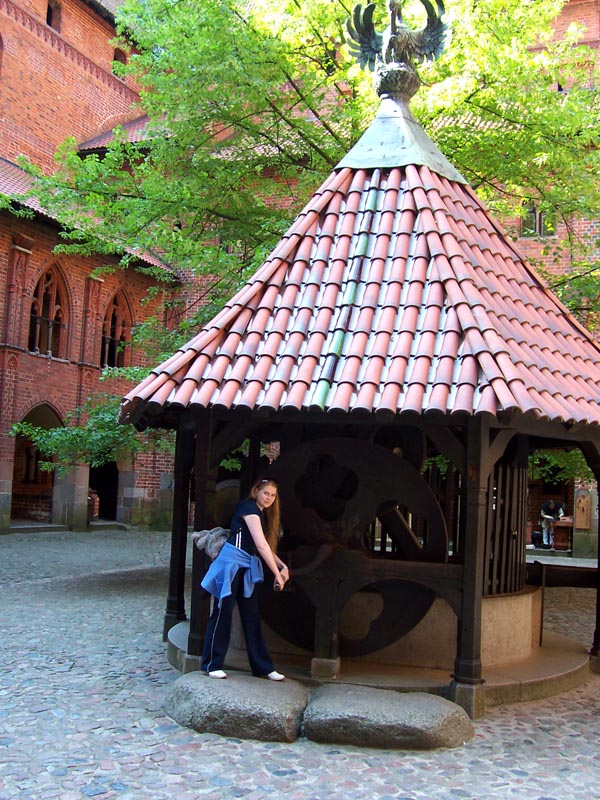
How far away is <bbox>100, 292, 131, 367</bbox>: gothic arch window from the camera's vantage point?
23.2 m

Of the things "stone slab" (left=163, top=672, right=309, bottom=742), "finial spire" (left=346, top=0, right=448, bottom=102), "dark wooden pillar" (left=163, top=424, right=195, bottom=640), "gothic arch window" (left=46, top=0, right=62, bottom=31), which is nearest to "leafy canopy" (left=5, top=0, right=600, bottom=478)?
"finial spire" (left=346, top=0, right=448, bottom=102)

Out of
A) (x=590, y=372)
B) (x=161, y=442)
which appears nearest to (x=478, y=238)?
(x=590, y=372)

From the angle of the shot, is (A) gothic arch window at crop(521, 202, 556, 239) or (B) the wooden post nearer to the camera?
(B) the wooden post

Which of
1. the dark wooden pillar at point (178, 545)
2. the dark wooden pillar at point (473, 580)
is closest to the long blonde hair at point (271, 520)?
the dark wooden pillar at point (473, 580)

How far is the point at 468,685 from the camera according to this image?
5422 mm

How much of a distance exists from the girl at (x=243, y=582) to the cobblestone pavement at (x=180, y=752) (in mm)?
577

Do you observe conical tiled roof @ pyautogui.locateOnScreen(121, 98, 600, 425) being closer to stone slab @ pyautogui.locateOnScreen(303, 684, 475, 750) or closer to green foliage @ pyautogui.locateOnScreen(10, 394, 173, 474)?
stone slab @ pyautogui.locateOnScreen(303, 684, 475, 750)

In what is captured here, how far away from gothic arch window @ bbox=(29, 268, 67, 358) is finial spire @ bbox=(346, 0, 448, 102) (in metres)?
14.7

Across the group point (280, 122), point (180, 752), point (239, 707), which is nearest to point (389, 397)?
point (239, 707)

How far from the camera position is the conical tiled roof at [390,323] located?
5.23m

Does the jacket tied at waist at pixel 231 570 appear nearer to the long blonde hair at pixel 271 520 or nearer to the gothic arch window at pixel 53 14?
the long blonde hair at pixel 271 520

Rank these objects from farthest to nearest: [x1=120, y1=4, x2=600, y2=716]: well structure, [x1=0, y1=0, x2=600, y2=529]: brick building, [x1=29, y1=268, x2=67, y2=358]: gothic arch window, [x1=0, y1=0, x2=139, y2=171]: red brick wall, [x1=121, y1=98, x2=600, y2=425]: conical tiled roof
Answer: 1. [x1=0, y1=0, x2=139, y2=171]: red brick wall
2. [x1=29, y1=268, x2=67, y2=358]: gothic arch window
3. [x1=0, y1=0, x2=600, y2=529]: brick building
4. [x1=120, y1=4, x2=600, y2=716]: well structure
5. [x1=121, y1=98, x2=600, y2=425]: conical tiled roof

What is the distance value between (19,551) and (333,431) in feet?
35.2

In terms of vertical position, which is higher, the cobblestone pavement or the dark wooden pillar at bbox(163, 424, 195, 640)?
the dark wooden pillar at bbox(163, 424, 195, 640)
